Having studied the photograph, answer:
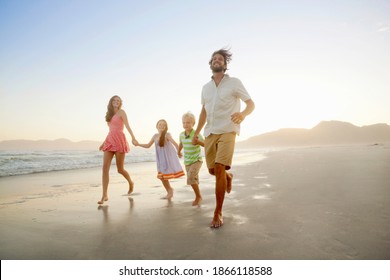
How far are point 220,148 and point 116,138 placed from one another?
269 centimetres

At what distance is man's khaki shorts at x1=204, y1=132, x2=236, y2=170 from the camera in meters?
3.43

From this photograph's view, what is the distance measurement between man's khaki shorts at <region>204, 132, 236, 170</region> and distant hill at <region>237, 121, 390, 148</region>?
105 meters

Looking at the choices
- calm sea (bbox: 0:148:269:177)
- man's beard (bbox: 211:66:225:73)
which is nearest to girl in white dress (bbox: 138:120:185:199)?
man's beard (bbox: 211:66:225:73)

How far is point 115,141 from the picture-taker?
5.33 meters

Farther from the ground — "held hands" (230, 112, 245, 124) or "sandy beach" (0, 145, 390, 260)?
"held hands" (230, 112, 245, 124)

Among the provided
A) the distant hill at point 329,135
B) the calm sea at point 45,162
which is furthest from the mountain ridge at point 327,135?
the calm sea at point 45,162

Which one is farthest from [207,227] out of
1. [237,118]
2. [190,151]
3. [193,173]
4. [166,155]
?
[166,155]

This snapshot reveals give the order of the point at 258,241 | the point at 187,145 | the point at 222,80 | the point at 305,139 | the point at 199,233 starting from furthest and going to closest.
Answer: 1. the point at 305,139
2. the point at 187,145
3. the point at 222,80
4. the point at 199,233
5. the point at 258,241

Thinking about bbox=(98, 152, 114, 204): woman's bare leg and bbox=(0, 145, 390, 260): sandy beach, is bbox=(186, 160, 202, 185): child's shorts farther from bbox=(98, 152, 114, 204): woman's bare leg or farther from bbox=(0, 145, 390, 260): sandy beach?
bbox=(98, 152, 114, 204): woman's bare leg

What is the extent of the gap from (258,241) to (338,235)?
0.77 m

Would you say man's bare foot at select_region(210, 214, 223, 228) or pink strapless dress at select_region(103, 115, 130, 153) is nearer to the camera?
man's bare foot at select_region(210, 214, 223, 228)

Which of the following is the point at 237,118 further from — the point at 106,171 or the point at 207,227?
the point at 106,171
